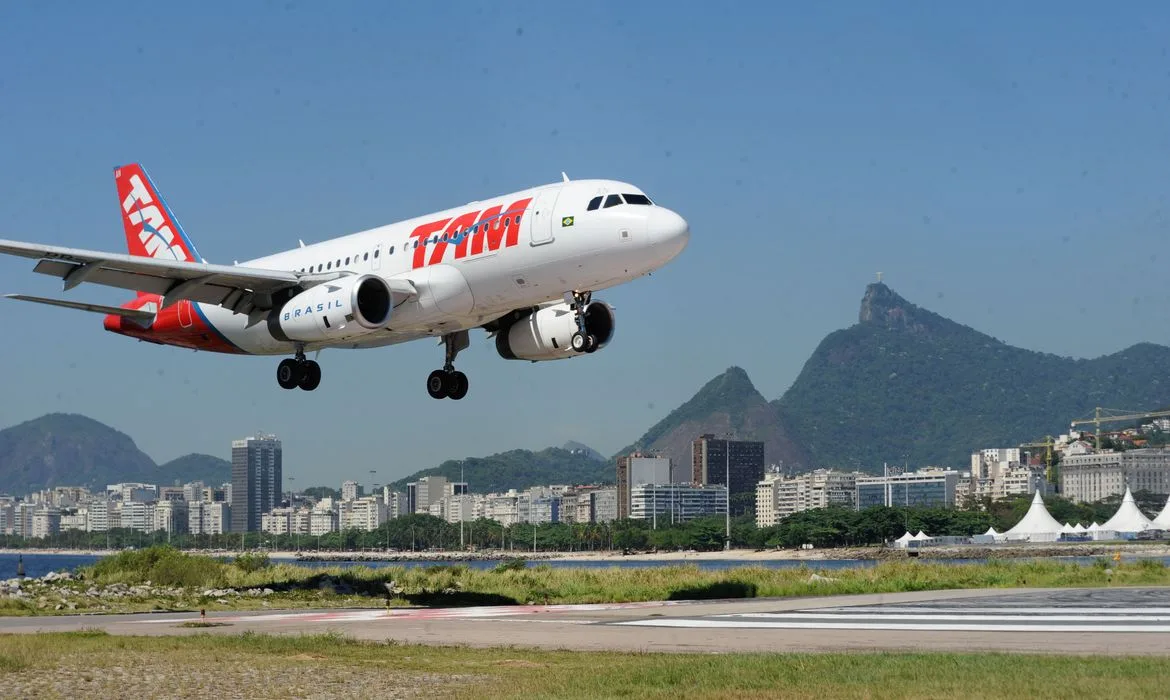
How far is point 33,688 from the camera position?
2234cm

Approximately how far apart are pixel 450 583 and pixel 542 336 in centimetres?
2006

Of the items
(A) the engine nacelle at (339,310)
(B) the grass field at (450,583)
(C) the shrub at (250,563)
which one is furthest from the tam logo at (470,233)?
(C) the shrub at (250,563)

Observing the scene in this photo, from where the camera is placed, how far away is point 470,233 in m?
37.4

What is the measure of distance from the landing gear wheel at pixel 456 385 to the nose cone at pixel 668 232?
396 inches

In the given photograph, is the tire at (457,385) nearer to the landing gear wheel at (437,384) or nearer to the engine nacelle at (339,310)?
the landing gear wheel at (437,384)

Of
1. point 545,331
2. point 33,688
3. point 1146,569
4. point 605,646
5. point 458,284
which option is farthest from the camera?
point 1146,569

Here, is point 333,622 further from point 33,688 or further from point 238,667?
point 33,688

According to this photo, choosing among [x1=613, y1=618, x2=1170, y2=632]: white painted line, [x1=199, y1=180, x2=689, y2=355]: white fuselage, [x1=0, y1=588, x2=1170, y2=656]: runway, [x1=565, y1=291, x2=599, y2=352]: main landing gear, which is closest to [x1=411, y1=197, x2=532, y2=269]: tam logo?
[x1=199, y1=180, x2=689, y2=355]: white fuselage

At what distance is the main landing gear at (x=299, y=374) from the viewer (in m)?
42.0

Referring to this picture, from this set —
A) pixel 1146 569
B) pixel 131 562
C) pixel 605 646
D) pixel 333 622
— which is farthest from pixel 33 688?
pixel 1146 569

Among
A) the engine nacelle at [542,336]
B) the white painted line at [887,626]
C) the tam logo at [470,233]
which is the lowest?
the white painted line at [887,626]

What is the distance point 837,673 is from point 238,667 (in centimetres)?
1041

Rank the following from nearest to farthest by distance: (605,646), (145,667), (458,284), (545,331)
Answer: (145,667), (605,646), (458,284), (545,331)

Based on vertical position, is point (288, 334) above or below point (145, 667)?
above
